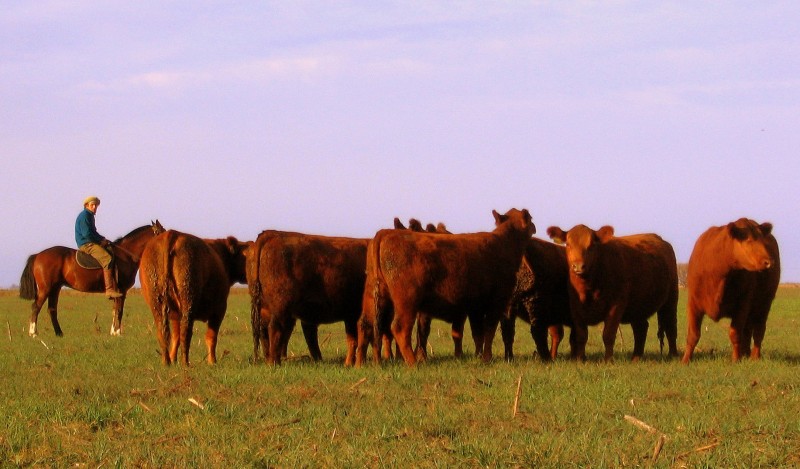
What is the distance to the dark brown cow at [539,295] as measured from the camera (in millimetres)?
13633

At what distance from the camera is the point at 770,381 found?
10.3m

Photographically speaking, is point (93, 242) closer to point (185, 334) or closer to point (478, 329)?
point (185, 334)

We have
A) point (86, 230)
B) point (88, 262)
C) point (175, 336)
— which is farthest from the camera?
point (88, 262)

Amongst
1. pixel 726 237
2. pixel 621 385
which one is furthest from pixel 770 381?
pixel 726 237

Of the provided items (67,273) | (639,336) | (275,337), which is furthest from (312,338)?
(67,273)

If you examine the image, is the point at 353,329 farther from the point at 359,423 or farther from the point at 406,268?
the point at 359,423

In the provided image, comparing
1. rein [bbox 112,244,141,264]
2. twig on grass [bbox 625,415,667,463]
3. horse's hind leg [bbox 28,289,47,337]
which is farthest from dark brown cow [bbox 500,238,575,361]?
horse's hind leg [bbox 28,289,47,337]

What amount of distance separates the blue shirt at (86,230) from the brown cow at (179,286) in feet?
22.5

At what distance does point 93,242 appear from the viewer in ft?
66.6

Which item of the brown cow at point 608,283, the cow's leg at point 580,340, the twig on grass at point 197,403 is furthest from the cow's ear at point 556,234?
the twig on grass at point 197,403

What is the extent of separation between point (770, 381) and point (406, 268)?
13.3 ft

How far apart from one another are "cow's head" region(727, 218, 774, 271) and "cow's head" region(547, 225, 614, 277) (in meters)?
1.46

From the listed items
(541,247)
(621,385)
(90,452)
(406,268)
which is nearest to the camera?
(90,452)

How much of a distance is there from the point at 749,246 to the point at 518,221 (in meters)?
2.77
